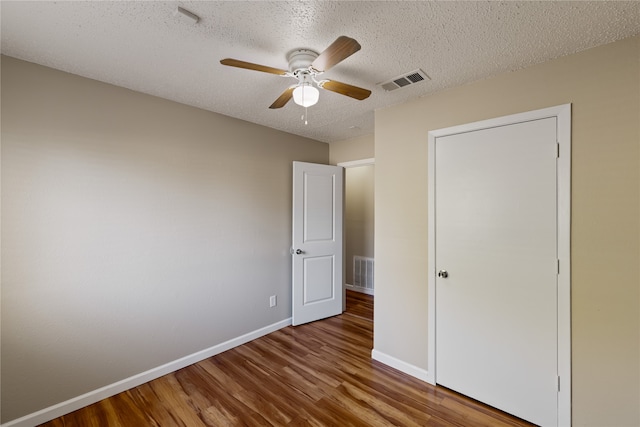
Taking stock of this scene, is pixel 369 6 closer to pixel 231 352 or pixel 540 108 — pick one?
pixel 540 108

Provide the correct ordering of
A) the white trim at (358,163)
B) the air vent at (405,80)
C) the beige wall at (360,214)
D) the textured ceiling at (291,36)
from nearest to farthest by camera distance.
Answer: the textured ceiling at (291,36)
the air vent at (405,80)
the white trim at (358,163)
the beige wall at (360,214)

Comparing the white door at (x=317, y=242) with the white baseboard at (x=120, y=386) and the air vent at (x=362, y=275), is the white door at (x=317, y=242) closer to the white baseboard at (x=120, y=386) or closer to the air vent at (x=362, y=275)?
the white baseboard at (x=120, y=386)

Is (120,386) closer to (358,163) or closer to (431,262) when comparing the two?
(431,262)

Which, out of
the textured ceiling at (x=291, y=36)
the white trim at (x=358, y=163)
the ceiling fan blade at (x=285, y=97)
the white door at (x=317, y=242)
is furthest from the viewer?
the white trim at (x=358, y=163)

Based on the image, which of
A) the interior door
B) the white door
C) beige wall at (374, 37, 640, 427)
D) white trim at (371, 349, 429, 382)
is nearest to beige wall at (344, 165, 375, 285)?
the white door

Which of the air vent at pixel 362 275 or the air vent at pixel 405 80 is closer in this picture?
the air vent at pixel 405 80

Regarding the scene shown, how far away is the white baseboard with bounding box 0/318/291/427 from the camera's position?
1818mm

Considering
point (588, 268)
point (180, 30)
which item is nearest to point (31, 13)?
point (180, 30)

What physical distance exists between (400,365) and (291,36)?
2.75 meters

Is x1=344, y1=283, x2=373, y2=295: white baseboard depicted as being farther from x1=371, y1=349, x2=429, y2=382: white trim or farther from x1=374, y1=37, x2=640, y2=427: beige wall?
x1=374, y1=37, x2=640, y2=427: beige wall

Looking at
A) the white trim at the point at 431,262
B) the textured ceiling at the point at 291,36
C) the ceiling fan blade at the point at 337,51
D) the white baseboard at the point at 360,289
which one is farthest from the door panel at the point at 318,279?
the ceiling fan blade at the point at 337,51

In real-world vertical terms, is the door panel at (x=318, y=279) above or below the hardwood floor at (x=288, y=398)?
above

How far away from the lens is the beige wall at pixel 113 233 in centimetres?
180

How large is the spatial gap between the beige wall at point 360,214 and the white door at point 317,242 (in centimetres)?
126
